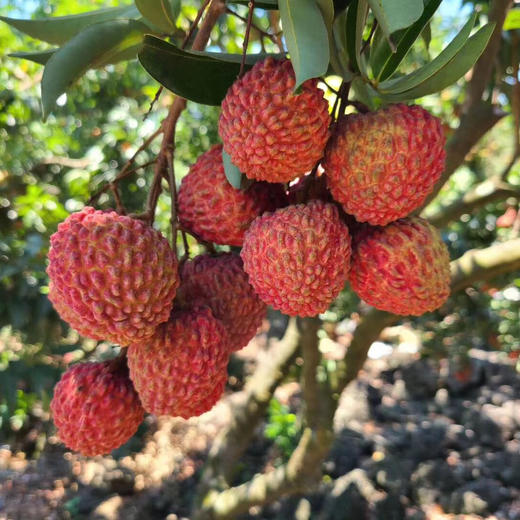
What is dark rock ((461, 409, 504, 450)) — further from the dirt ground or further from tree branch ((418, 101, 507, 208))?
tree branch ((418, 101, 507, 208))

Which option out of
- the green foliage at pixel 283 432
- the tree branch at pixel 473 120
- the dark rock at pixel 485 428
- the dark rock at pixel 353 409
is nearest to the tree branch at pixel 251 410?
the tree branch at pixel 473 120

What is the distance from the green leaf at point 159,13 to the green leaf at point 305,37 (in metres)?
0.21

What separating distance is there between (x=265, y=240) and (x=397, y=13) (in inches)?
11.7

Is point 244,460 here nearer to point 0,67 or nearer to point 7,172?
point 7,172

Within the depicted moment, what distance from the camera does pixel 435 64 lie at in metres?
0.55

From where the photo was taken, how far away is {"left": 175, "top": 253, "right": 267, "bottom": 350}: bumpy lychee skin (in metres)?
0.76

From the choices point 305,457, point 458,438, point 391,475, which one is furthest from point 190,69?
point 458,438

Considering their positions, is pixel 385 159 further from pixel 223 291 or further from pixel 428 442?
pixel 428 442

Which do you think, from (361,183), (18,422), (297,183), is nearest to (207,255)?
(297,183)

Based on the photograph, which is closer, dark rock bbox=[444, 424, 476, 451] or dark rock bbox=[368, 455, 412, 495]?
dark rock bbox=[368, 455, 412, 495]

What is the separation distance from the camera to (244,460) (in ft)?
Answer: 12.5

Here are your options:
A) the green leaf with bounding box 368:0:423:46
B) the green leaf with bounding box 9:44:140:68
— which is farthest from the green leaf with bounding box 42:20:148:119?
the green leaf with bounding box 368:0:423:46

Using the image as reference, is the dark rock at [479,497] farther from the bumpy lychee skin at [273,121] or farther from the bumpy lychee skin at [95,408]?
the bumpy lychee skin at [273,121]

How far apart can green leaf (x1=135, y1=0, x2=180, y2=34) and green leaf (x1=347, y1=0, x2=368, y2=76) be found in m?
0.24
